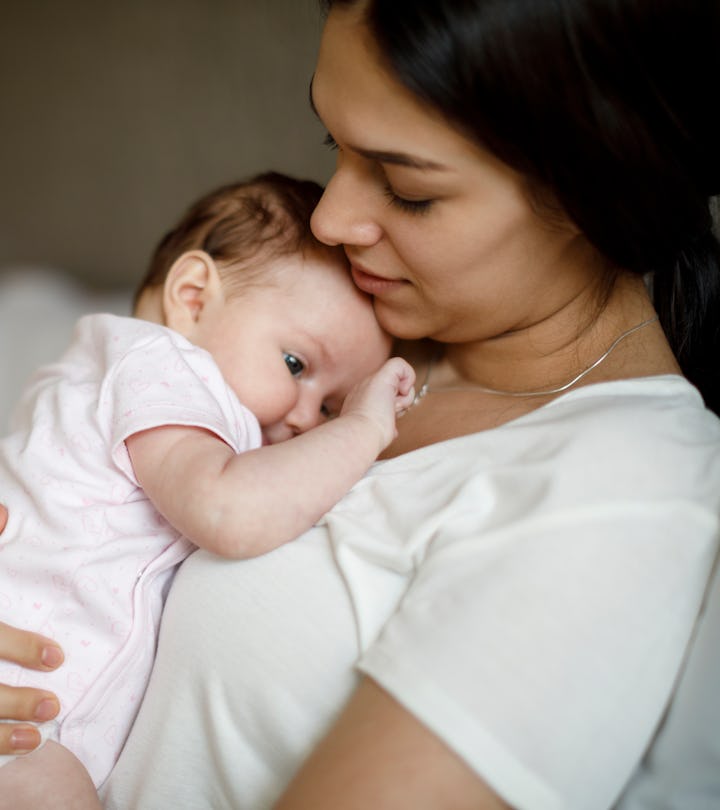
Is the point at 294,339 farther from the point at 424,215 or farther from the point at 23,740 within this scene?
the point at 23,740

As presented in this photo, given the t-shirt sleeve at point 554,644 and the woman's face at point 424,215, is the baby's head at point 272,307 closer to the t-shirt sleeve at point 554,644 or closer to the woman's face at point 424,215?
the woman's face at point 424,215

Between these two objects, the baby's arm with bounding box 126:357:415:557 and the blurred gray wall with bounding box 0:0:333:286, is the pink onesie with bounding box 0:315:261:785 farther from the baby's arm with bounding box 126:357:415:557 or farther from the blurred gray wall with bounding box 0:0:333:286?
the blurred gray wall with bounding box 0:0:333:286

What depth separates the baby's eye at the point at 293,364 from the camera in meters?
1.31

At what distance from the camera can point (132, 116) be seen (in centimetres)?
255

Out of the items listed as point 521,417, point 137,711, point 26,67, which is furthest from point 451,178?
point 26,67

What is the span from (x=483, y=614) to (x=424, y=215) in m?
0.47

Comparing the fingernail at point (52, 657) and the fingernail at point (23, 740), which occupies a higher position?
the fingernail at point (52, 657)

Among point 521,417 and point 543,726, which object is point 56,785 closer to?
point 543,726

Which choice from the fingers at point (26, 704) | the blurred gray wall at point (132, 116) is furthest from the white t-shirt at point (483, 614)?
the blurred gray wall at point (132, 116)

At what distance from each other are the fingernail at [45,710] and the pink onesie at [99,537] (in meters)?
0.03

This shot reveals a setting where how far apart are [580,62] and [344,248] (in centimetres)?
48

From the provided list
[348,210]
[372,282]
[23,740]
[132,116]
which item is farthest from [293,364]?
[132,116]

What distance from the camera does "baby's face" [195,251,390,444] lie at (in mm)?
1268

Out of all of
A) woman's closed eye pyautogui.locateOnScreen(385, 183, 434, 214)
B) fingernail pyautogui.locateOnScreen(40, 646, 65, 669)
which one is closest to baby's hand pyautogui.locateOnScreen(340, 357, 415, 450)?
woman's closed eye pyautogui.locateOnScreen(385, 183, 434, 214)
